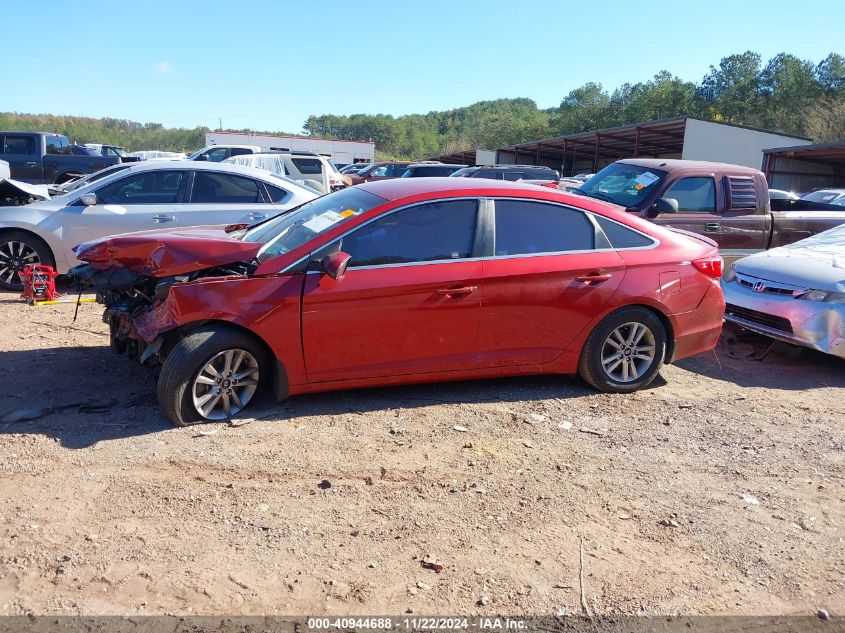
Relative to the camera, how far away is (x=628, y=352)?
5.56 m

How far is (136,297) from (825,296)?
611 cm

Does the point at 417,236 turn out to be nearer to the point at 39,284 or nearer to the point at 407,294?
the point at 407,294

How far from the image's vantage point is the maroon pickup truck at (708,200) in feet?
28.3

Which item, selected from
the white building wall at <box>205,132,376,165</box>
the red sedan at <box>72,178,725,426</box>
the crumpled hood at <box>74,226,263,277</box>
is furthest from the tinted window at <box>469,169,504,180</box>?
the white building wall at <box>205,132,376,165</box>

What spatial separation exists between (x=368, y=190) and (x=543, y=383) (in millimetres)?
2130

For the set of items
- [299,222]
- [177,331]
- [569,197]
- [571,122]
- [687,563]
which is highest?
[571,122]

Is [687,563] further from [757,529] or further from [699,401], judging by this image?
[699,401]

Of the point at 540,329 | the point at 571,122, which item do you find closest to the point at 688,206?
the point at 540,329

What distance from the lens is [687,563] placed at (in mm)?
3406

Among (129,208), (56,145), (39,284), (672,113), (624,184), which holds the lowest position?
(39,284)

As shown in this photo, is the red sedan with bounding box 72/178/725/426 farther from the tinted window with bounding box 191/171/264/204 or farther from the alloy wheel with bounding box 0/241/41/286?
the alloy wheel with bounding box 0/241/41/286

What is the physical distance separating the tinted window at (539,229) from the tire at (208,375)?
1.94 meters

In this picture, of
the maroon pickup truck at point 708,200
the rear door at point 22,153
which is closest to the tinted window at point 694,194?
the maroon pickup truck at point 708,200

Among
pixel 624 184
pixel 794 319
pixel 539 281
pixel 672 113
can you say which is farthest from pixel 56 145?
pixel 672 113
